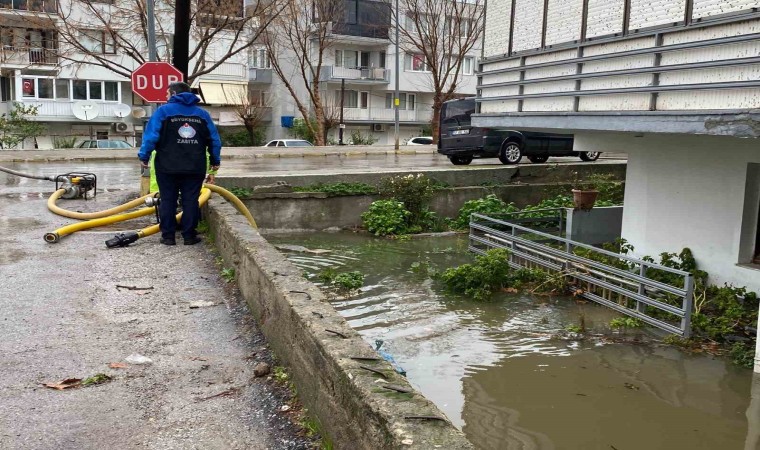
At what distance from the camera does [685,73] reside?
27.2 ft

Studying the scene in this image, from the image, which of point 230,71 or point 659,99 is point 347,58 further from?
point 659,99

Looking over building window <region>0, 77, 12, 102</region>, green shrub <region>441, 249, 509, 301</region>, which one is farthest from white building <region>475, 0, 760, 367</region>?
building window <region>0, 77, 12, 102</region>

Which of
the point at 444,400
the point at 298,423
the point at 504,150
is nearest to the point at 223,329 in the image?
the point at 298,423

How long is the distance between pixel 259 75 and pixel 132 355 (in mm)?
49466

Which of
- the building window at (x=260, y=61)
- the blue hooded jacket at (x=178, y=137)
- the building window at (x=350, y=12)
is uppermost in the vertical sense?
the building window at (x=350, y=12)

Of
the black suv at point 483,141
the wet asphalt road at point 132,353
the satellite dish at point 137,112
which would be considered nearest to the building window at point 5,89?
the satellite dish at point 137,112

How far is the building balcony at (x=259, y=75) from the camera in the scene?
52.5 meters

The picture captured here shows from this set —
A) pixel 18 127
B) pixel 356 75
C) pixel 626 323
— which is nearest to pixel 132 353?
pixel 626 323

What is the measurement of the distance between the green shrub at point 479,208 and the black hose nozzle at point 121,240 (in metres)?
9.57

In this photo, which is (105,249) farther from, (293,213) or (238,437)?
(293,213)

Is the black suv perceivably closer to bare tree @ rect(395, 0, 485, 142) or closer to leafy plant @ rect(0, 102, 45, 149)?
bare tree @ rect(395, 0, 485, 142)

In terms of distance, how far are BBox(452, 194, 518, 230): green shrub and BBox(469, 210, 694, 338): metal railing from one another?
3.33 m

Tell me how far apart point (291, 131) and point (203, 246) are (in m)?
42.6

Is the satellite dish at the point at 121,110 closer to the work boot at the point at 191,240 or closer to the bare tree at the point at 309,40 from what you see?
the bare tree at the point at 309,40
